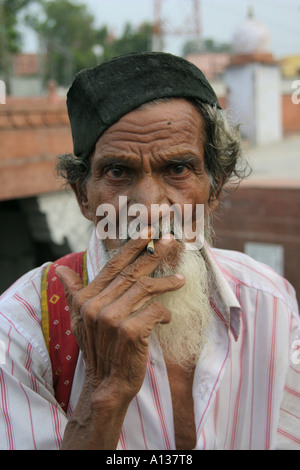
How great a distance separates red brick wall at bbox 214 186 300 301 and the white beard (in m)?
3.40

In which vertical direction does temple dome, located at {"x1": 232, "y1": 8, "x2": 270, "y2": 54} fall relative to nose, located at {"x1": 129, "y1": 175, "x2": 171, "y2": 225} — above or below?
above

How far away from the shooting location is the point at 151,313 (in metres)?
1.51

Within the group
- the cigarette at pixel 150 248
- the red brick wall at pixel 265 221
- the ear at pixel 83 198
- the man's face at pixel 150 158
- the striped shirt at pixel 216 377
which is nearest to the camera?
the cigarette at pixel 150 248

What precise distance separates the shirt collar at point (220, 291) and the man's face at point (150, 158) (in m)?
0.12

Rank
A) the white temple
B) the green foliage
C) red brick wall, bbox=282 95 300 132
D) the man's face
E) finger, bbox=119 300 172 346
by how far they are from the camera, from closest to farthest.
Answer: finger, bbox=119 300 172 346 < the man's face < the white temple < red brick wall, bbox=282 95 300 132 < the green foliage

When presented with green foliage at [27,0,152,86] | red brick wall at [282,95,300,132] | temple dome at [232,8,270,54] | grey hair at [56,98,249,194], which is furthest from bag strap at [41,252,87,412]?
green foliage at [27,0,152,86]

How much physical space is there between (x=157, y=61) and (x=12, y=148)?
2.91 m

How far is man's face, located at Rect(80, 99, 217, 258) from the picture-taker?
1815 millimetres

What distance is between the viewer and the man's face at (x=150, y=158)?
5.96 feet

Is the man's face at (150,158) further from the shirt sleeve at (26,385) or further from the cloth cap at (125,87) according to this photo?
the shirt sleeve at (26,385)

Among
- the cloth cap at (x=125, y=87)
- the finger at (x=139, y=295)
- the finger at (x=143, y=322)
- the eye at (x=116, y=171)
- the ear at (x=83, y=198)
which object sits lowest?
the finger at (x=143, y=322)

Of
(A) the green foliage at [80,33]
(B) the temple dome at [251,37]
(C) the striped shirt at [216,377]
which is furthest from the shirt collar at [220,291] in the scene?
(A) the green foliage at [80,33]

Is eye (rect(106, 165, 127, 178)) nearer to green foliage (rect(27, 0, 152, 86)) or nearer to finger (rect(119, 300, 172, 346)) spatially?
finger (rect(119, 300, 172, 346))
